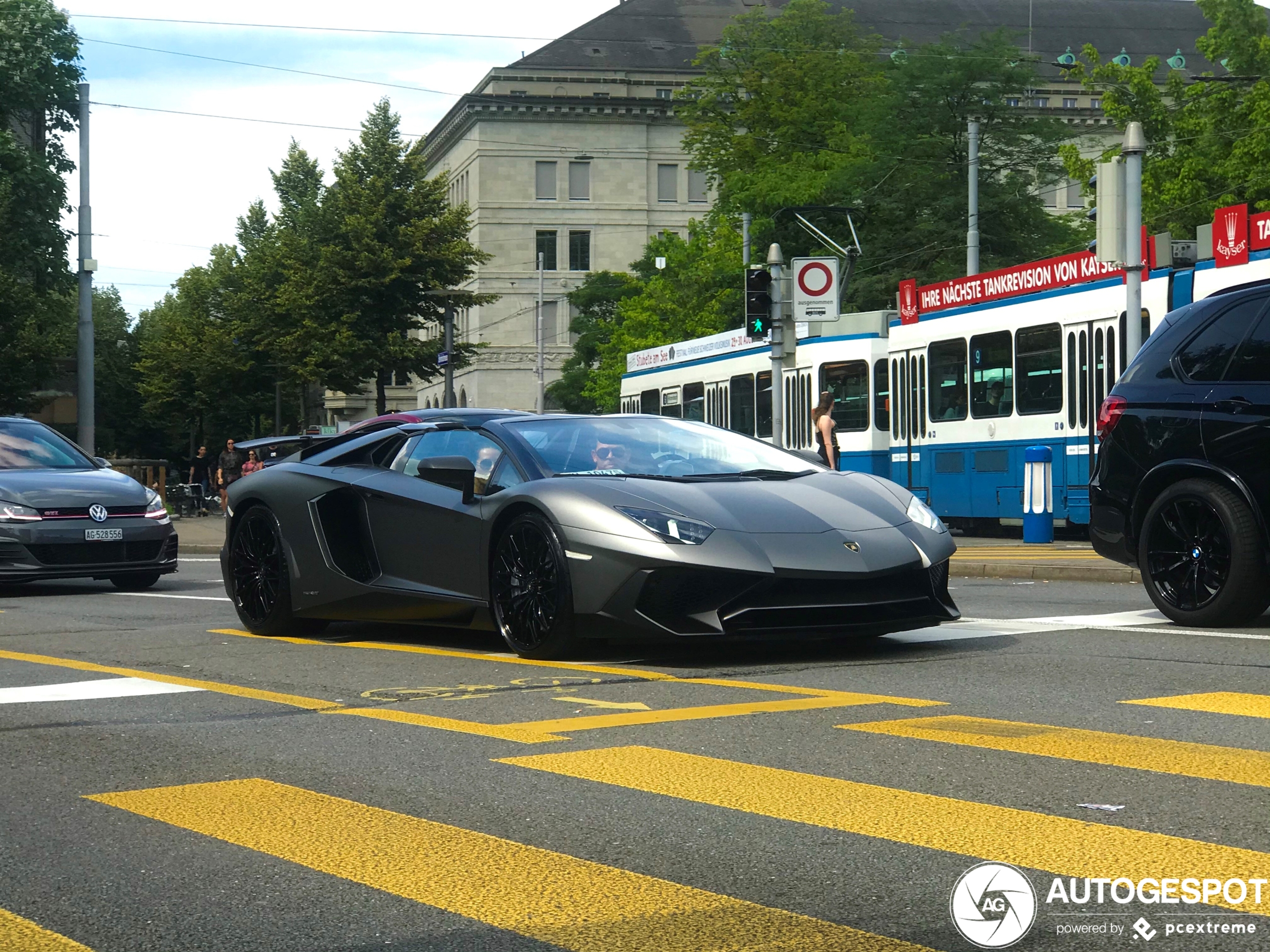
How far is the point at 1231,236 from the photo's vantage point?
60.4 feet

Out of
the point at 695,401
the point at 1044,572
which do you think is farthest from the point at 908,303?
the point at 1044,572

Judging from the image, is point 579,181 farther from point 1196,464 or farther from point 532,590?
point 532,590

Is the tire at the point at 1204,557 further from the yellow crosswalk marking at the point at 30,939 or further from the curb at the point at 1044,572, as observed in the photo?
the yellow crosswalk marking at the point at 30,939

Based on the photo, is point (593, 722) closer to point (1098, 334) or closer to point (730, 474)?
point (730, 474)

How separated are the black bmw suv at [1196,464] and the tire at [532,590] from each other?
3358 mm

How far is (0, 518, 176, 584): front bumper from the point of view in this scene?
14281 millimetres

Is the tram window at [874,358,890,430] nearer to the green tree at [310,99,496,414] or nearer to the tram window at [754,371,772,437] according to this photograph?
the tram window at [754,371,772,437]

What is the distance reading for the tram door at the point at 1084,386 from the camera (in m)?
21.0

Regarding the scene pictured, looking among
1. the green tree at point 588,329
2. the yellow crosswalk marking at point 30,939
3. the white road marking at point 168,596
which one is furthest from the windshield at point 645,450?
the green tree at point 588,329

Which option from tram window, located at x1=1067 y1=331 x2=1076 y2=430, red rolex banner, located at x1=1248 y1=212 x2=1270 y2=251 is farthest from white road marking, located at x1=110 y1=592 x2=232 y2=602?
tram window, located at x1=1067 y1=331 x2=1076 y2=430

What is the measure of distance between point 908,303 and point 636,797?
21.9m

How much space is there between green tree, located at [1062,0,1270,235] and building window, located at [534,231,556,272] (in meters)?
47.6

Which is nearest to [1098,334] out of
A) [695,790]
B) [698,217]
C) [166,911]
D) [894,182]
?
[695,790]

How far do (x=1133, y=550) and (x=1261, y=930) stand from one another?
6513 millimetres
